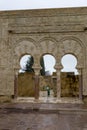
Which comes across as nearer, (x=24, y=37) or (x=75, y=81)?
(x=24, y=37)

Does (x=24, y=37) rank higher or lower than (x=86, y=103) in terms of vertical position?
higher

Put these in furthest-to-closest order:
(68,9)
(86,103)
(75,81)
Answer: (75,81)
(68,9)
(86,103)

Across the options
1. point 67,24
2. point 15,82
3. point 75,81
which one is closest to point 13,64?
point 15,82

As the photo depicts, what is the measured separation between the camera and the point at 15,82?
502 inches

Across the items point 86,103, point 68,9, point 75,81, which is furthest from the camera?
point 75,81

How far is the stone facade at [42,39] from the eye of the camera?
41.3 feet

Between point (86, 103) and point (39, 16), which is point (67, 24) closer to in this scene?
point (39, 16)

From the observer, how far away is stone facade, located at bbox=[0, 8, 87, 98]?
1259 cm

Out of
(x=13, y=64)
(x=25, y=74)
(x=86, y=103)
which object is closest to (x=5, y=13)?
(x=13, y=64)

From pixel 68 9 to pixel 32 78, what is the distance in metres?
5.71

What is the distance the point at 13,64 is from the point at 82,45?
3.53 meters

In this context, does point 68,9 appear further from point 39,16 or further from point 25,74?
point 25,74

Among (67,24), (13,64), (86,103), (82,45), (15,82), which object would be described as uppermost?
(67,24)

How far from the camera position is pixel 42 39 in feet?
42.0
